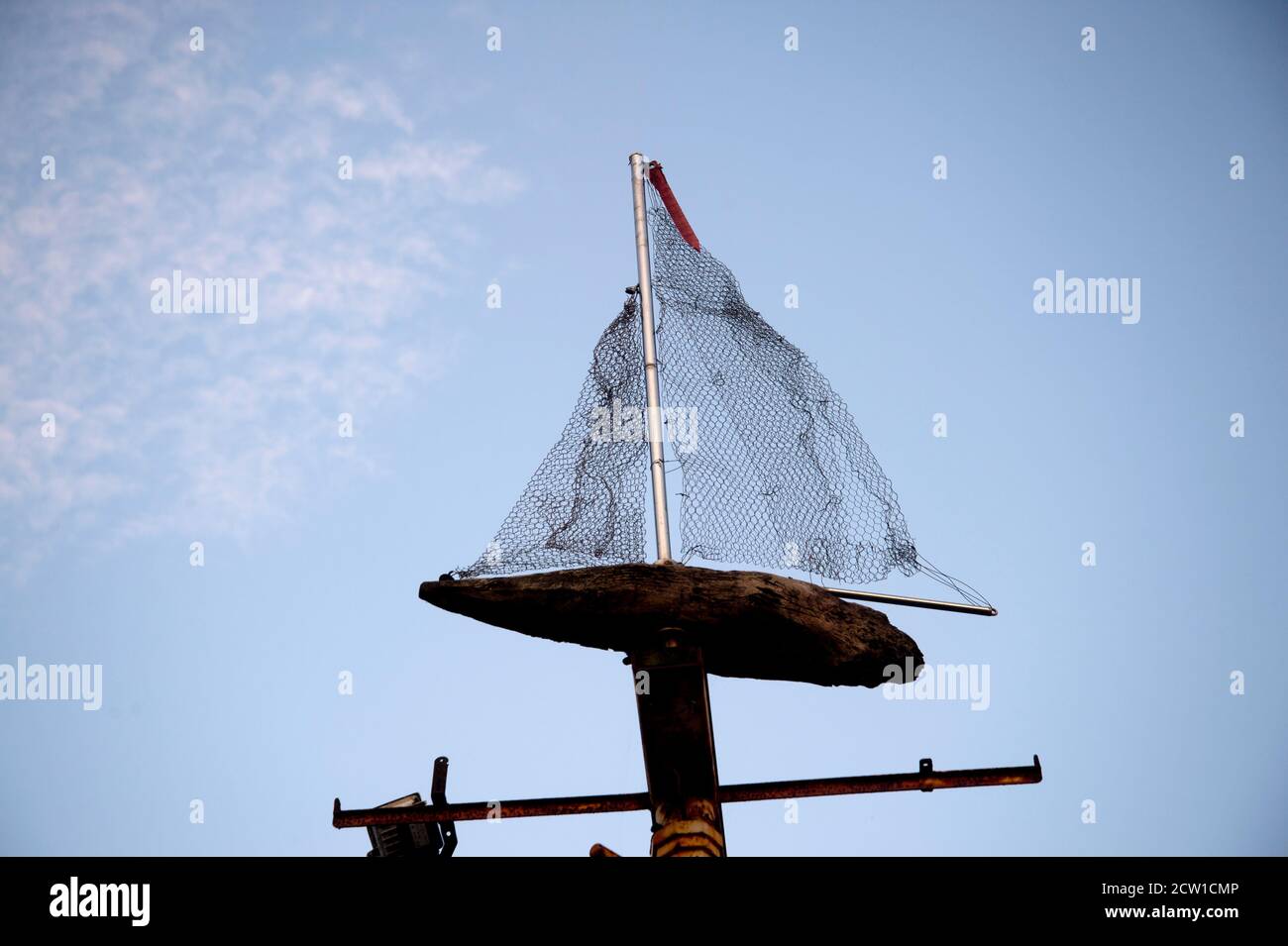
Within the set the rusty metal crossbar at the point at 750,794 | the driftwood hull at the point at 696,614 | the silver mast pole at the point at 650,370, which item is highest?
the silver mast pole at the point at 650,370

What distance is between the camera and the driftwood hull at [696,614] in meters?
7.66

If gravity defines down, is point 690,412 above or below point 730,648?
above

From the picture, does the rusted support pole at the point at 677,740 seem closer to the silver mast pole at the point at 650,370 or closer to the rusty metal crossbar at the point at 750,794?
the rusty metal crossbar at the point at 750,794

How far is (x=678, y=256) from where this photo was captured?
10.0m

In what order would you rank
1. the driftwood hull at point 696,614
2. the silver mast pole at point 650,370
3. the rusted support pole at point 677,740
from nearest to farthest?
the rusted support pole at point 677,740 → the driftwood hull at point 696,614 → the silver mast pole at point 650,370

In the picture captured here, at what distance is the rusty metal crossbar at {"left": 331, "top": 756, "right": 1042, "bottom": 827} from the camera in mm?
7484

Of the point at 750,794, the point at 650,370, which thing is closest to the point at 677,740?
the point at 750,794

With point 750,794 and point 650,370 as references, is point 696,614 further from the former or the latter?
point 650,370

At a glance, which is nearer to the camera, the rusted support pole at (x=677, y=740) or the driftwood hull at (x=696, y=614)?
the rusted support pole at (x=677, y=740)

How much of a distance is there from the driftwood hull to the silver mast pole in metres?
0.56

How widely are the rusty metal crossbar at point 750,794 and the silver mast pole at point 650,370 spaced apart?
5.35 feet
